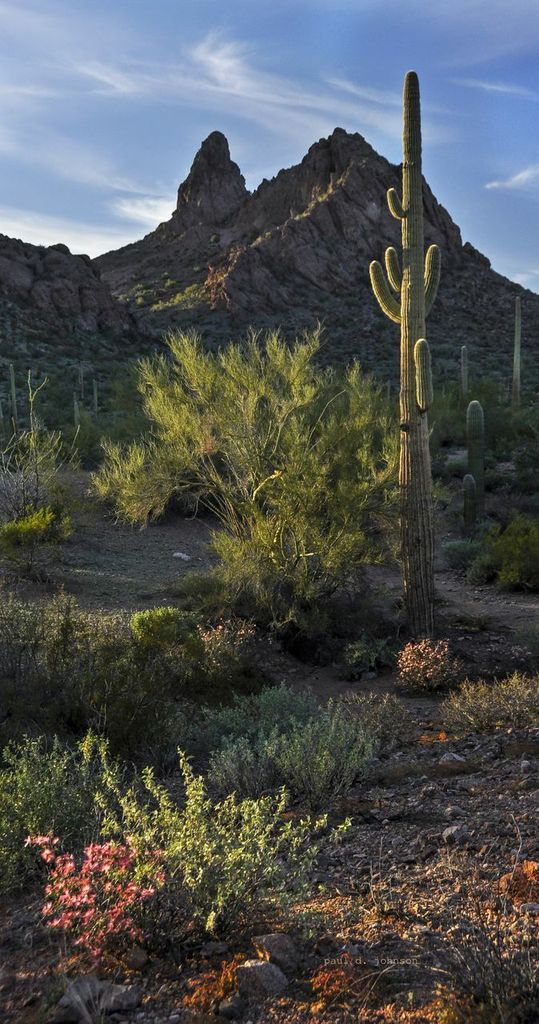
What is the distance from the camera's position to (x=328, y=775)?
212 inches

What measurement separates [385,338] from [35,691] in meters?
48.9

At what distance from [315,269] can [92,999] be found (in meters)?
65.4

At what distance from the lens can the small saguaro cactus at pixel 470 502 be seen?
59.6ft

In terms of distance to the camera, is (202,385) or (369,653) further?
(202,385)

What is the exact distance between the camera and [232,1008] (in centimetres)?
263

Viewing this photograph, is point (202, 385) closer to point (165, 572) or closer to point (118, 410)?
point (165, 572)

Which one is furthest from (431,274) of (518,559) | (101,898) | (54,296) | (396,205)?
(54,296)

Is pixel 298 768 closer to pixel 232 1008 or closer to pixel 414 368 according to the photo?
pixel 232 1008

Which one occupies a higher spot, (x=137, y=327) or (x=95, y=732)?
(x=137, y=327)

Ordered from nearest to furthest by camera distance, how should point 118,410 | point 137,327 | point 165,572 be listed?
point 165,572
point 118,410
point 137,327

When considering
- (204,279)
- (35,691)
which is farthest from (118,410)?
(204,279)

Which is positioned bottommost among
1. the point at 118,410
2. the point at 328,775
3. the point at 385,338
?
the point at 328,775

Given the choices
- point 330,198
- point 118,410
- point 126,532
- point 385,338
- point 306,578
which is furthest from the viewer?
point 330,198

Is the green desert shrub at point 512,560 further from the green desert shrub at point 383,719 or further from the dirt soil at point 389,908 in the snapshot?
the dirt soil at point 389,908
